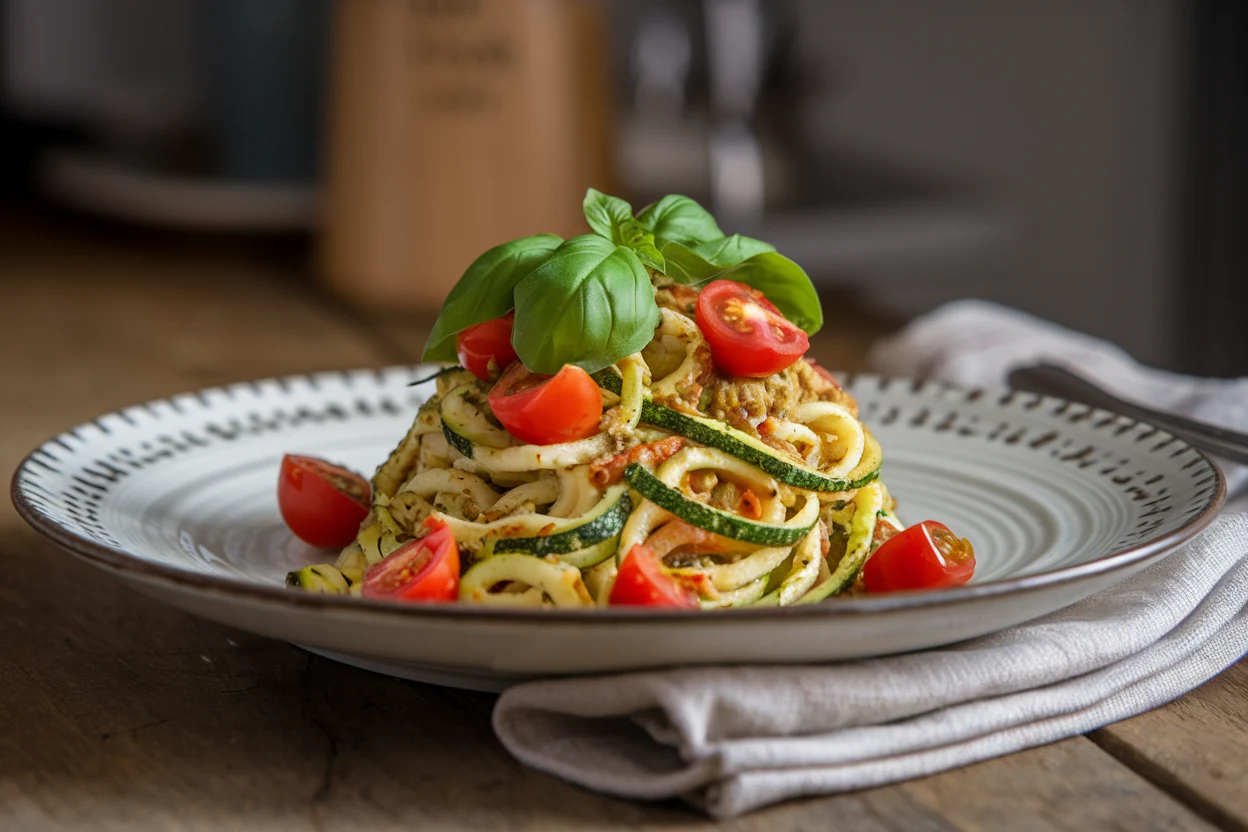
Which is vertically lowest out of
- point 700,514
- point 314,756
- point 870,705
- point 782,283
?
point 314,756

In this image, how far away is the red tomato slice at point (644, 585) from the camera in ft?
6.53

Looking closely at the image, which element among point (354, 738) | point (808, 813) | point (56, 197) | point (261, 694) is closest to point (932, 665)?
point (808, 813)

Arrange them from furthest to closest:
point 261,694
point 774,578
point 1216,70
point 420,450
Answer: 1. point 1216,70
2. point 420,450
3. point 774,578
4. point 261,694

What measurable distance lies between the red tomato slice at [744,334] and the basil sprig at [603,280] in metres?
0.08

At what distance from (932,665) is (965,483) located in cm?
91

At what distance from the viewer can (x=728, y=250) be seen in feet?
8.04

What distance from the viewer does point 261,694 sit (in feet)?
6.88

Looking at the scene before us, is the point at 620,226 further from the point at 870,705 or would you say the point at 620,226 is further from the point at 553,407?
the point at 870,705

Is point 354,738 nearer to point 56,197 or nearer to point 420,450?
point 420,450

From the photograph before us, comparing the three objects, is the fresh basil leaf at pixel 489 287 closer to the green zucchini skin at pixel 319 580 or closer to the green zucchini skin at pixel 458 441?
the green zucchini skin at pixel 458 441

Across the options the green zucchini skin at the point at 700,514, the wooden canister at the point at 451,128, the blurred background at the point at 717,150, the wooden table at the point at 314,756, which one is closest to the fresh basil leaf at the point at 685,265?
the green zucchini skin at the point at 700,514

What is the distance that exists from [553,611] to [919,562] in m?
0.73

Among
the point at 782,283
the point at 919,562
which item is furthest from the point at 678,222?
the point at 919,562

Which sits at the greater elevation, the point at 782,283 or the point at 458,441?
the point at 782,283
